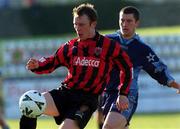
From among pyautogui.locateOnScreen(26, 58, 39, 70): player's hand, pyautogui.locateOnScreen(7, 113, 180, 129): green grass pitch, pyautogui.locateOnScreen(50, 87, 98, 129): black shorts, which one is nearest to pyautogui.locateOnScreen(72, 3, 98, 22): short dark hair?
pyautogui.locateOnScreen(26, 58, 39, 70): player's hand

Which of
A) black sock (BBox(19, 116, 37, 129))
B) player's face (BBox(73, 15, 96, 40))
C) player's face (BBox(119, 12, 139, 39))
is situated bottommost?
black sock (BBox(19, 116, 37, 129))

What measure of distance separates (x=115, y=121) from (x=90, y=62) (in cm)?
97

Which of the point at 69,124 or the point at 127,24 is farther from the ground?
the point at 127,24

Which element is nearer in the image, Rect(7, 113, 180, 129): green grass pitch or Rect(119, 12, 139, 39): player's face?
Rect(119, 12, 139, 39): player's face

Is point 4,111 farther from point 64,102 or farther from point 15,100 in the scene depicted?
point 64,102

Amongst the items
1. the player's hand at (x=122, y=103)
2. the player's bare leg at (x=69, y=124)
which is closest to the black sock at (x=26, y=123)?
the player's bare leg at (x=69, y=124)

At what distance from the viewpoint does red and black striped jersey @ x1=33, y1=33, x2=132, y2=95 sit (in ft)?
34.5

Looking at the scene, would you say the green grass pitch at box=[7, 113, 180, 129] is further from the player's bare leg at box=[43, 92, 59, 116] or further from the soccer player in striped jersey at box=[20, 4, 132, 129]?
the player's bare leg at box=[43, 92, 59, 116]

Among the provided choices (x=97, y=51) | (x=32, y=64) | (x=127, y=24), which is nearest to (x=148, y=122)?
(x=127, y=24)

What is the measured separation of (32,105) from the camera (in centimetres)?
985

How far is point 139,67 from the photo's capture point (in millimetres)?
11758

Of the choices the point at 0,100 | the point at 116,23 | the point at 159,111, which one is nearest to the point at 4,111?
the point at 0,100

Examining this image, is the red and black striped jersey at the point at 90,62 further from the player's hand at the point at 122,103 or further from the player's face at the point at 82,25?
the player's face at the point at 82,25

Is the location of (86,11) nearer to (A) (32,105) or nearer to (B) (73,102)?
(B) (73,102)
